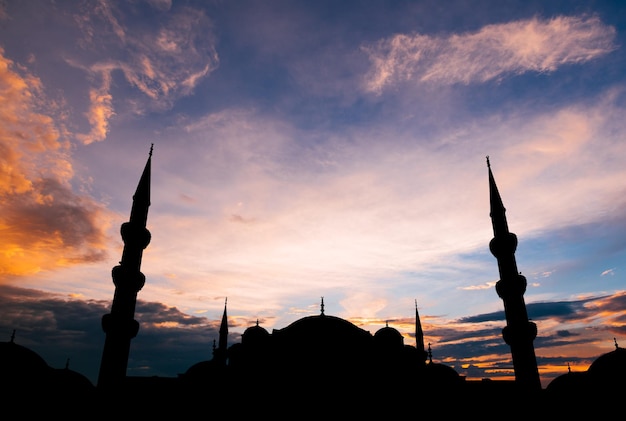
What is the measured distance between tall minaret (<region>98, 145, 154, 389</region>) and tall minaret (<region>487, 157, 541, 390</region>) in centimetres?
2441

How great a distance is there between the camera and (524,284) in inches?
1070

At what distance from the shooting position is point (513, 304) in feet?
87.7

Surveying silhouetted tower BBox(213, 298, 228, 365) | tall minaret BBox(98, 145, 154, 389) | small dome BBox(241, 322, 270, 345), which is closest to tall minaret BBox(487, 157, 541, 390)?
small dome BBox(241, 322, 270, 345)

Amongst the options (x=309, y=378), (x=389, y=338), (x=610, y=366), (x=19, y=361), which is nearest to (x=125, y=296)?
(x=19, y=361)

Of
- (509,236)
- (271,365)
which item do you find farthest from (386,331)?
(509,236)

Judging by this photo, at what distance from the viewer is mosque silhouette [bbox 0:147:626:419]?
2545 centimetres

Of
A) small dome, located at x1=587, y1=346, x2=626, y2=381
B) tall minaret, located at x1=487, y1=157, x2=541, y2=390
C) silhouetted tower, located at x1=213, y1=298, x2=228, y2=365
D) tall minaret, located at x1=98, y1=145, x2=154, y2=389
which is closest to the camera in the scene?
tall minaret, located at x1=98, y1=145, x2=154, y2=389

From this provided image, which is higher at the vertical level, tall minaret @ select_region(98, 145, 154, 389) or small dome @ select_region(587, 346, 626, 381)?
tall minaret @ select_region(98, 145, 154, 389)

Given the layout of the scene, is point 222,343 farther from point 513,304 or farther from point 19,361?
point 513,304

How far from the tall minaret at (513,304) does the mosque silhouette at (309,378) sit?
7cm

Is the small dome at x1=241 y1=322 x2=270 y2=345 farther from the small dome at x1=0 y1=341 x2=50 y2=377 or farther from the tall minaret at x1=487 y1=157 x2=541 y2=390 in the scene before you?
the tall minaret at x1=487 y1=157 x2=541 y2=390

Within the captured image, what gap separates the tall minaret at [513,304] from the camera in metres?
25.4

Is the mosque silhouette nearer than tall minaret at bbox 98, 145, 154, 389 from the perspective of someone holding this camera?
No

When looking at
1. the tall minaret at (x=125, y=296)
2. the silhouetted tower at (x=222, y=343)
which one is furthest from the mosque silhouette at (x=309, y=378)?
the silhouetted tower at (x=222, y=343)
